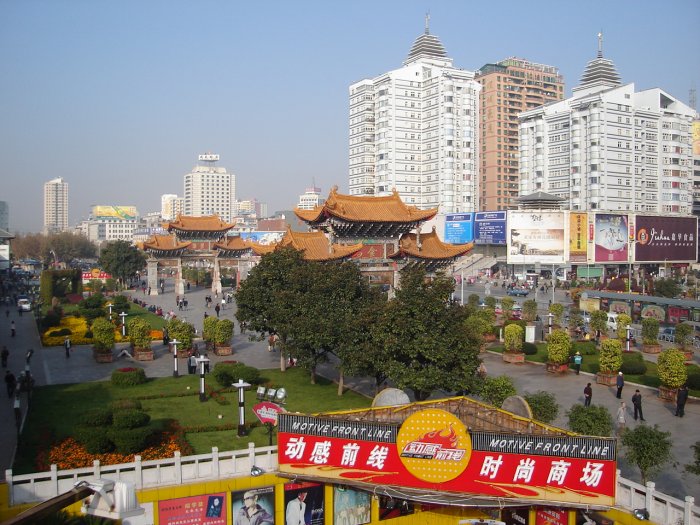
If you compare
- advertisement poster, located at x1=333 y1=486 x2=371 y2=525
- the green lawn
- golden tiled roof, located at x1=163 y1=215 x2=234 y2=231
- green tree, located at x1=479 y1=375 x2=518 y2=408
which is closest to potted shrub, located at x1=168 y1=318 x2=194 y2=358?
A: the green lawn

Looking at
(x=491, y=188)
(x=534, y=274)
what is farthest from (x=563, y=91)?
(x=534, y=274)

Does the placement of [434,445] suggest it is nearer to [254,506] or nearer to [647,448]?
[254,506]

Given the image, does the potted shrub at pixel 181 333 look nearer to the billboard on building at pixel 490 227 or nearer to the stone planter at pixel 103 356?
the stone planter at pixel 103 356

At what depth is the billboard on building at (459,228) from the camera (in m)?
77.1

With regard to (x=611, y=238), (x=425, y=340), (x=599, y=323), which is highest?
(x=611, y=238)

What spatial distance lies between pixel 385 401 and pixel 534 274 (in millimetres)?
61834

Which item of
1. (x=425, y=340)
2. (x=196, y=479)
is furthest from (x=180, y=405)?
(x=425, y=340)

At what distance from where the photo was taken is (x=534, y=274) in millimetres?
73250

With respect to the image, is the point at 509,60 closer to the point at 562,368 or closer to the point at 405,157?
the point at 405,157

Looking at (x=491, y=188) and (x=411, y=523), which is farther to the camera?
(x=491, y=188)

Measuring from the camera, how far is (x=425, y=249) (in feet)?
143

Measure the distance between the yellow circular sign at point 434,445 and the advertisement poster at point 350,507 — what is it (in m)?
1.78

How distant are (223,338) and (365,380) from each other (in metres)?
9.11

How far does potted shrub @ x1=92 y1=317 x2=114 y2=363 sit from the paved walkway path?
49 cm
